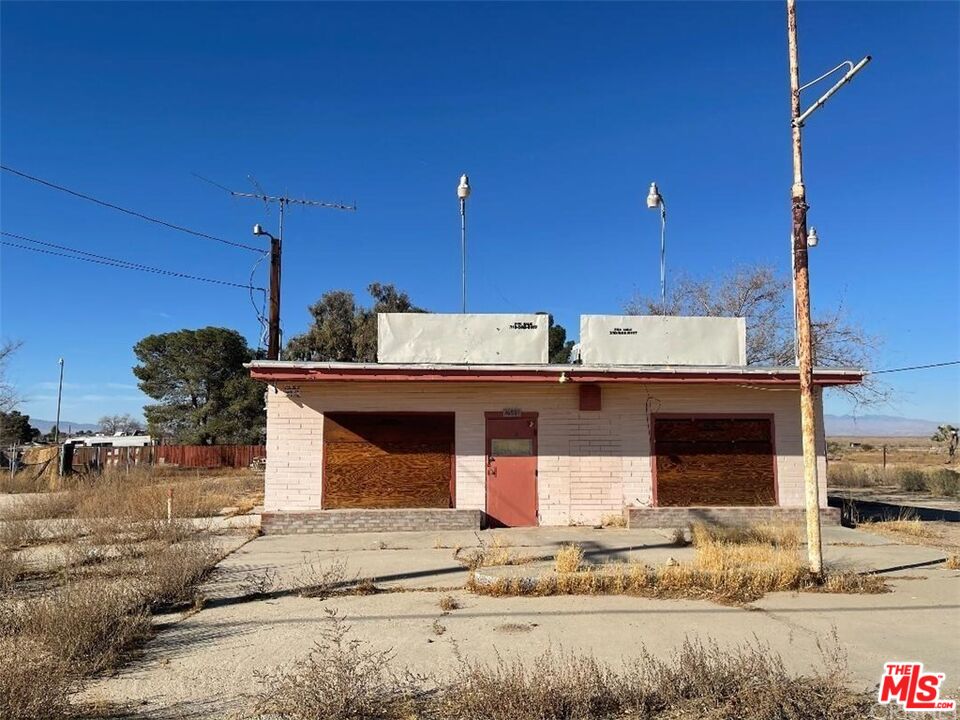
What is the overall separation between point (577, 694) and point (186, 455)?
42483 mm

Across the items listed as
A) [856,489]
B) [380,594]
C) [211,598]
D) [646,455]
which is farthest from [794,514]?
[856,489]

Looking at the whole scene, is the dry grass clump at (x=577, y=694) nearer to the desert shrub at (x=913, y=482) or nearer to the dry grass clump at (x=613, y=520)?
the dry grass clump at (x=613, y=520)

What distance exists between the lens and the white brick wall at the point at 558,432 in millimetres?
14828

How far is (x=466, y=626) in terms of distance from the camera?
7.39 metres

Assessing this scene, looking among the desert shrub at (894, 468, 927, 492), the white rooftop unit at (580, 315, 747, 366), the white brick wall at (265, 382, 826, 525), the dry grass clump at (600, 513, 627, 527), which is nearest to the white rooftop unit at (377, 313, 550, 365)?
the white brick wall at (265, 382, 826, 525)

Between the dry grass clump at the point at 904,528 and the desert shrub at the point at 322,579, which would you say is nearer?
the desert shrub at the point at 322,579

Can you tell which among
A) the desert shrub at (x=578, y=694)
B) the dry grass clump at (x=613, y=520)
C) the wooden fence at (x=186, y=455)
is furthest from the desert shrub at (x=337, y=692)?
the wooden fence at (x=186, y=455)

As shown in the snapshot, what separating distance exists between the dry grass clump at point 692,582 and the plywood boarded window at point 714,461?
19.5 ft

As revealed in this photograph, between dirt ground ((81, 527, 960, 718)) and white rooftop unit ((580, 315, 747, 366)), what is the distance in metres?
5.66

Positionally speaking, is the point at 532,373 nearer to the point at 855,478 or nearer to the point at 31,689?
the point at 31,689

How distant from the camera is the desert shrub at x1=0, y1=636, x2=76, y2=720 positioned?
4.54 m

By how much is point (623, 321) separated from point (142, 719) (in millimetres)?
12809

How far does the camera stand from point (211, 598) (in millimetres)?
Result: 8719

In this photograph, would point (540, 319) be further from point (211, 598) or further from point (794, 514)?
point (211, 598)
